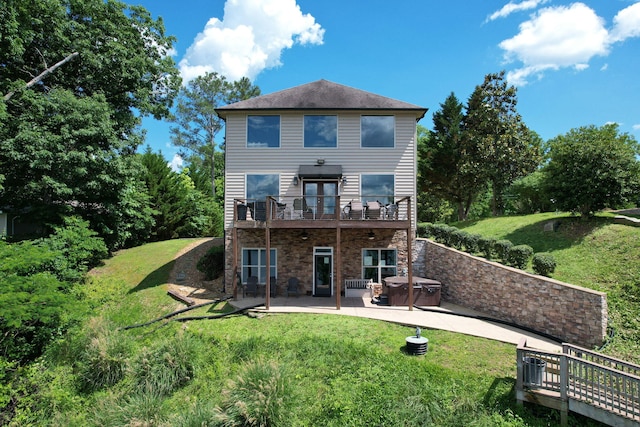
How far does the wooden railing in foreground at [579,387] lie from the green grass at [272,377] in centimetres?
40

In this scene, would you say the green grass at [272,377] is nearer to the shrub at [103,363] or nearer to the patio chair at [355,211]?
the shrub at [103,363]

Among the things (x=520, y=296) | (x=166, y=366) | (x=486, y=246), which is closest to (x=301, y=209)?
(x=166, y=366)

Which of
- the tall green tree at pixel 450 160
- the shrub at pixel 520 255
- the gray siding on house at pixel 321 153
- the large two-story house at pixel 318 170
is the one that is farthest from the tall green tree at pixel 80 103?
the tall green tree at pixel 450 160

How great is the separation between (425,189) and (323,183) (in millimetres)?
14237

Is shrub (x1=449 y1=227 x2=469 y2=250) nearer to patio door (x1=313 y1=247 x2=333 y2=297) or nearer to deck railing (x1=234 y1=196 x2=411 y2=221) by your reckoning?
deck railing (x1=234 y1=196 x2=411 y2=221)

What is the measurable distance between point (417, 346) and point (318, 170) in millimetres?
7948

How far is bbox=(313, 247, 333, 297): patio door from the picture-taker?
45.2ft

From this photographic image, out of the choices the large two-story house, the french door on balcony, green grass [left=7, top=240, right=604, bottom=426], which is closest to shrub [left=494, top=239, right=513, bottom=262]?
the large two-story house

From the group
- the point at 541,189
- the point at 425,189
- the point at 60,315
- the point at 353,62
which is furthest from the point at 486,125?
the point at 60,315

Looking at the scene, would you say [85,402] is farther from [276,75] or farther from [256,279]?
[276,75]

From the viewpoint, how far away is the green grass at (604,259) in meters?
8.61

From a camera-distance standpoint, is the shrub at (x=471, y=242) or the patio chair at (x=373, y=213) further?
the shrub at (x=471, y=242)

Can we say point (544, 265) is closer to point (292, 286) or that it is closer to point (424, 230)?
point (424, 230)

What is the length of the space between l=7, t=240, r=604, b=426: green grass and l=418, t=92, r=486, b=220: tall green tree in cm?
1643
